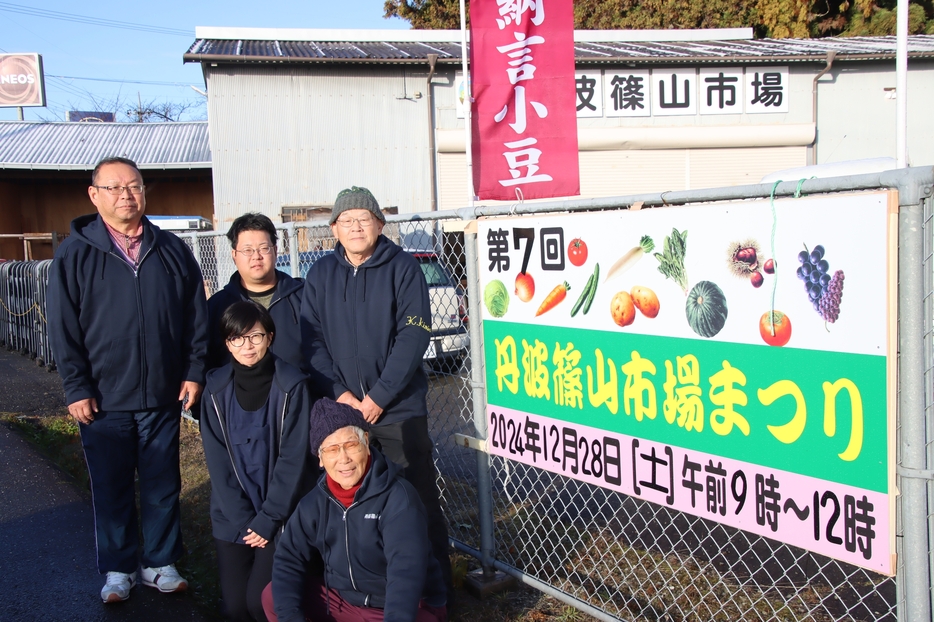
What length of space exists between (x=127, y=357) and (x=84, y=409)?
0.29 metres

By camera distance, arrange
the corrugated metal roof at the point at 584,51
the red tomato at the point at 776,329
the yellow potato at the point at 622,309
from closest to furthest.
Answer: the red tomato at the point at 776,329
the yellow potato at the point at 622,309
the corrugated metal roof at the point at 584,51

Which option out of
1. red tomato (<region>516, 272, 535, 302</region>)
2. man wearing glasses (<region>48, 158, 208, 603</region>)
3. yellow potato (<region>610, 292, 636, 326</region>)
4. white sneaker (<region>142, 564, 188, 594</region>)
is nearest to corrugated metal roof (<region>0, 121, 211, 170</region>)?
man wearing glasses (<region>48, 158, 208, 603</region>)

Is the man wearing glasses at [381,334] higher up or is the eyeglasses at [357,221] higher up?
the eyeglasses at [357,221]

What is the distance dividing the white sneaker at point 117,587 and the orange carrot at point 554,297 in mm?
2351

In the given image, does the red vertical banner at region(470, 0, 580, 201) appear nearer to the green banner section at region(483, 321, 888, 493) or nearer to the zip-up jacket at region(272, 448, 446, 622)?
the green banner section at region(483, 321, 888, 493)

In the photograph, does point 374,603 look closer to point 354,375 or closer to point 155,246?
point 354,375

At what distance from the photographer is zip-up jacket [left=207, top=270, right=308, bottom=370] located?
3.63m

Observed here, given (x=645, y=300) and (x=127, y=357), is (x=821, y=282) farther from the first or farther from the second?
(x=127, y=357)

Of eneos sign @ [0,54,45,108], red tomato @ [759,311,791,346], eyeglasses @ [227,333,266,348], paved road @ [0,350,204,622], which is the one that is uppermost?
eneos sign @ [0,54,45,108]

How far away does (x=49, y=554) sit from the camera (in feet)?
13.1

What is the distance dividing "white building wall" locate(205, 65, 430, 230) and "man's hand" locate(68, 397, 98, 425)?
11399mm

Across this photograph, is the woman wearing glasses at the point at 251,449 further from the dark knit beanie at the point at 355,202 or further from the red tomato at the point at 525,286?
the red tomato at the point at 525,286

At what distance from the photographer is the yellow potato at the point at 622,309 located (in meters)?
2.64

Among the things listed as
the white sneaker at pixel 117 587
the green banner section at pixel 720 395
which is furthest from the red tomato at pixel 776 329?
the white sneaker at pixel 117 587
